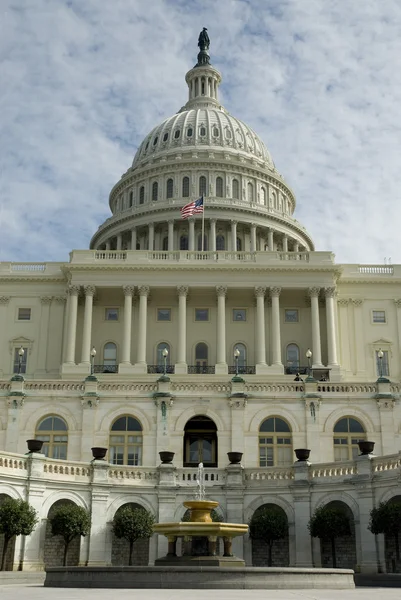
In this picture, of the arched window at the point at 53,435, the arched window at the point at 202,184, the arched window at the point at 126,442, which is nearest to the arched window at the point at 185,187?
the arched window at the point at 202,184

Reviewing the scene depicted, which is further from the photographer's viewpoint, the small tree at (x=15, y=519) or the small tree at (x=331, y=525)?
the small tree at (x=331, y=525)

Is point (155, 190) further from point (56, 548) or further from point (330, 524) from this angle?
point (330, 524)

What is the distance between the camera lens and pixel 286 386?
55.9 m

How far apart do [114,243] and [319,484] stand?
84.3 m

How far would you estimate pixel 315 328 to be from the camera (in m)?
88.3

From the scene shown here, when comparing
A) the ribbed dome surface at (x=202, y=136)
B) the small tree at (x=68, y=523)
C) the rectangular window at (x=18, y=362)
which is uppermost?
the ribbed dome surface at (x=202, y=136)

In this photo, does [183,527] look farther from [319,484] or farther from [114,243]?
[114,243]

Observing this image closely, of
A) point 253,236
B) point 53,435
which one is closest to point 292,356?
point 253,236

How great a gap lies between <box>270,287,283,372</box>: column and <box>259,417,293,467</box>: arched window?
30.6 m

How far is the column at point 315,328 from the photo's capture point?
86.9m

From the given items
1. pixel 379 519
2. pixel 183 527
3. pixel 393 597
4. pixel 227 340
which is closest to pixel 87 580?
pixel 183 527

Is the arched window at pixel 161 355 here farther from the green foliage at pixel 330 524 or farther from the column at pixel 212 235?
the green foliage at pixel 330 524

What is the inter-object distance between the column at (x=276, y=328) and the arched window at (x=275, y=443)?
30567 mm

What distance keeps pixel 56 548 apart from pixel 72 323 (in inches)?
1759
